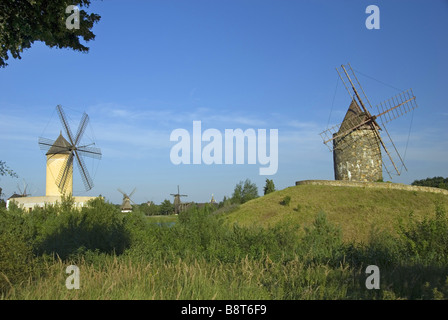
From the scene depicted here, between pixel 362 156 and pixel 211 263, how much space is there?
117ft

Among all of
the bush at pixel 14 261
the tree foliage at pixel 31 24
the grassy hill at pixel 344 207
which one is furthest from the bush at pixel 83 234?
the grassy hill at pixel 344 207

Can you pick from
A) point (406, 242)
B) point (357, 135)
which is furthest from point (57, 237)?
point (357, 135)

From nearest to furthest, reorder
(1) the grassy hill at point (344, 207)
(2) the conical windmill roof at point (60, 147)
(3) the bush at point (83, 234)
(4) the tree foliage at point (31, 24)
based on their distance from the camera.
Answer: (4) the tree foliage at point (31, 24), (3) the bush at point (83, 234), (1) the grassy hill at point (344, 207), (2) the conical windmill roof at point (60, 147)

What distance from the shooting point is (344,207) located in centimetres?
3578

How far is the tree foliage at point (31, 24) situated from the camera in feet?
30.3

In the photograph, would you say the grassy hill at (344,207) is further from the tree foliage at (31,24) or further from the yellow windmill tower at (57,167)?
the tree foliage at (31,24)

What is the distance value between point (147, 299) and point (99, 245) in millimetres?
7852

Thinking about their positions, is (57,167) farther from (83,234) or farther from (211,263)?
(211,263)

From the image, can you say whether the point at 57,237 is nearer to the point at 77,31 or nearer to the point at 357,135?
the point at 77,31

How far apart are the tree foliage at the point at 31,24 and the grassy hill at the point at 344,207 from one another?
79.5ft

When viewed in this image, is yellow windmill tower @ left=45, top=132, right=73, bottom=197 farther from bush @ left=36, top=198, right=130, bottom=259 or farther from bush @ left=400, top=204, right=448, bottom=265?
bush @ left=400, top=204, right=448, bottom=265

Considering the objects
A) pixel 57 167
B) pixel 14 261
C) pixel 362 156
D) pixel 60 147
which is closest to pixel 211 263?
pixel 14 261

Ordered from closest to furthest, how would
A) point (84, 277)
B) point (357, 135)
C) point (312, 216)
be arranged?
1. point (84, 277)
2. point (312, 216)
3. point (357, 135)
